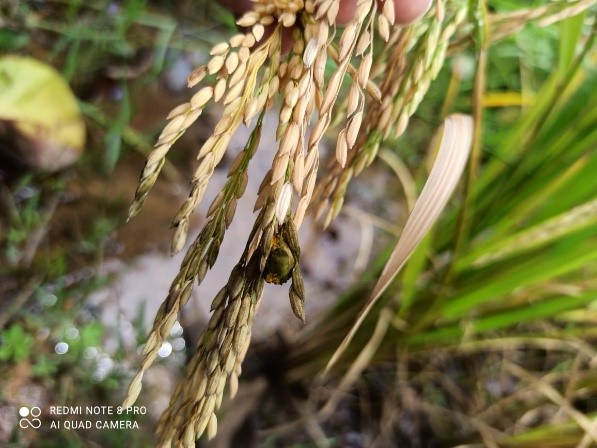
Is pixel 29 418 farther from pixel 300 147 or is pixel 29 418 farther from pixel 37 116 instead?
pixel 300 147

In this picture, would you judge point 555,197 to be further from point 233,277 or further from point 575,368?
point 233,277

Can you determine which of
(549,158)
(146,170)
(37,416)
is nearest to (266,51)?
(146,170)

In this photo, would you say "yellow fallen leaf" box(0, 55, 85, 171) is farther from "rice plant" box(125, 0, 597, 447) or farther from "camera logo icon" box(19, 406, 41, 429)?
"rice plant" box(125, 0, 597, 447)

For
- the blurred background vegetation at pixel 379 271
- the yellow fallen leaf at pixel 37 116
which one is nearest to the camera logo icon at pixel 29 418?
the blurred background vegetation at pixel 379 271

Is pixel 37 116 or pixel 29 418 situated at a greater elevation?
pixel 37 116

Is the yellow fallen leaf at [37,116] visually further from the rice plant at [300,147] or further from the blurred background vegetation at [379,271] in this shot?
the rice plant at [300,147]

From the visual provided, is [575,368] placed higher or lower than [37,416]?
higher

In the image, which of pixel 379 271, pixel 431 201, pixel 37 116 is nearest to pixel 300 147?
pixel 431 201
